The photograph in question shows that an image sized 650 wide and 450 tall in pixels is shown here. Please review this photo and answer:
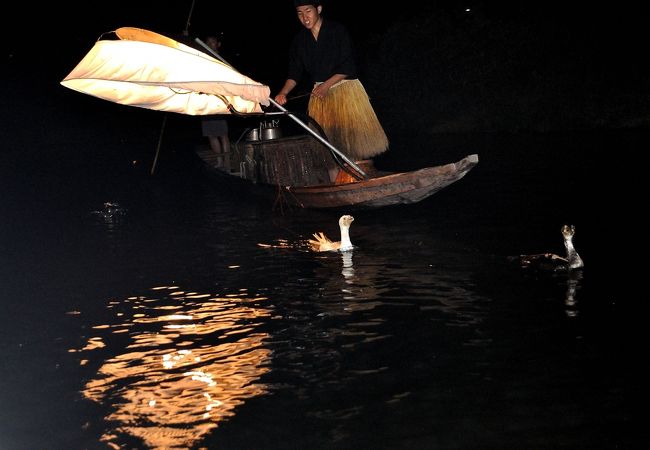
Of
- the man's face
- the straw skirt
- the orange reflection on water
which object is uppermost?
the man's face

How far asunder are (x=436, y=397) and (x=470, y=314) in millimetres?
1793

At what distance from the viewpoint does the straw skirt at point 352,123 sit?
11.8 metres

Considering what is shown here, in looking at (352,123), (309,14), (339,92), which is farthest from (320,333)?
(309,14)

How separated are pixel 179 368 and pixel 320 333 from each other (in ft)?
3.84

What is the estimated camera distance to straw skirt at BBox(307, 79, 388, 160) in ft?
38.5

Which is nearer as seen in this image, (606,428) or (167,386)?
(606,428)

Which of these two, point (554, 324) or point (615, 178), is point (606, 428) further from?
point (615, 178)

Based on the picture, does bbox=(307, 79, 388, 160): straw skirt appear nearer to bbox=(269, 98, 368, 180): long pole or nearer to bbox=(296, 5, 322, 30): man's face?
bbox=(269, 98, 368, 180): long pole

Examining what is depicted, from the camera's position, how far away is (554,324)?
21.6 ft

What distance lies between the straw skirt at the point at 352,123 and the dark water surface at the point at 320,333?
101cm

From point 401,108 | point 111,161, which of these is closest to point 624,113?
point 401,108

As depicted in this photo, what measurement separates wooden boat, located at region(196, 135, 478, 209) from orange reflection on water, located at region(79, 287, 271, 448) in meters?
3.40

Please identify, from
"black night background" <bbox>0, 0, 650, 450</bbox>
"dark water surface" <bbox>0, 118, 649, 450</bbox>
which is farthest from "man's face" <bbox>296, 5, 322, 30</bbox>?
"dark water surface" <bbox>0, 118, 649, 450</bbox>

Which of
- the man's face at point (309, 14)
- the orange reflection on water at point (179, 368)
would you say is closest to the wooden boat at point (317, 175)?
the man's face at point (309, 14)
